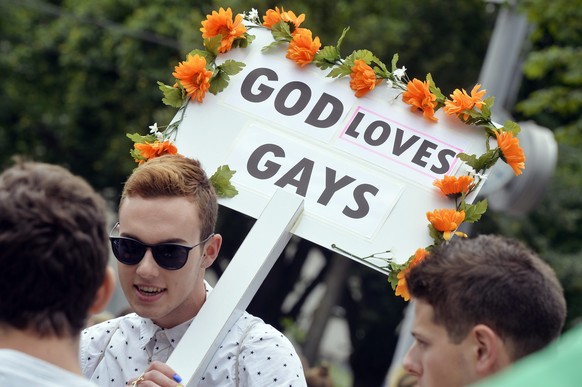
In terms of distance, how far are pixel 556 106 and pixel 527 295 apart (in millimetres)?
9905

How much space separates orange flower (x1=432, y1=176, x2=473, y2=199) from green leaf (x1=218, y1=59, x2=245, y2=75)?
2.75ft

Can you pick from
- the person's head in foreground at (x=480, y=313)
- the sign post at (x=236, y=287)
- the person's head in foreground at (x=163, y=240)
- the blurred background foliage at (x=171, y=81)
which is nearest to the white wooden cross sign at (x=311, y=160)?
the sign post at (x=236, y=287)

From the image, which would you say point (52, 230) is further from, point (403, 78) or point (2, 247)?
point (403, 78)

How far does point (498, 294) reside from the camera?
2805 millimetres

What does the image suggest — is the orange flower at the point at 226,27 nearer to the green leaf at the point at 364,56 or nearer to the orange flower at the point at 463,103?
the green leaf at the point at 364,56

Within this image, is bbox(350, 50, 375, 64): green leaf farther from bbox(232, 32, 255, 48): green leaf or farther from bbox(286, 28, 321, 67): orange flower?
bbox(232, 32, 255, 48): green leaf

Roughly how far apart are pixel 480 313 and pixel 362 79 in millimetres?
1523

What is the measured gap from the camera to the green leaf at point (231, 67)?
14.1 feet

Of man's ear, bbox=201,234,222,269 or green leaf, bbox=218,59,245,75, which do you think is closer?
man's ear, bbox=201,234,222,269

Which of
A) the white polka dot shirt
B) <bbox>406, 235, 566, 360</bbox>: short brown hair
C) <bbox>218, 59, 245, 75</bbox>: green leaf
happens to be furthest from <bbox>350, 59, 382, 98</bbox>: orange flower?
<bbox>406, 235, 566, 360</bbox>: short brown hair

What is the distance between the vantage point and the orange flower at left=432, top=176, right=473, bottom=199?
393 cm

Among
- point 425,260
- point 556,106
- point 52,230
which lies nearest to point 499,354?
point 425,260

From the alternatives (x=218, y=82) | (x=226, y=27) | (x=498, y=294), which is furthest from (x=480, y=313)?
(x=226, y=27)

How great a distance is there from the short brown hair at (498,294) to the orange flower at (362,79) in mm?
1275
